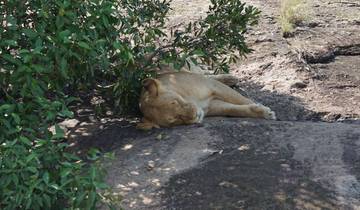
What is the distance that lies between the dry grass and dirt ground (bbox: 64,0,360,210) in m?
0.58

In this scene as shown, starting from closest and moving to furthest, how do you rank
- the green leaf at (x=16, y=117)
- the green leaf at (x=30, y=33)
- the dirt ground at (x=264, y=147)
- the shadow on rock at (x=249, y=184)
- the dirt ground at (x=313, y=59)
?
the green leaf at (x=16, y=117) → the green leaf at (x=30, y=33) → the shadow on rock at (x=249, y=184) → the dirt ground at (x=264, y=147) → the dirt ground at (x=313, y=59)

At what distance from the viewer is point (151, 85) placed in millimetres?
5270

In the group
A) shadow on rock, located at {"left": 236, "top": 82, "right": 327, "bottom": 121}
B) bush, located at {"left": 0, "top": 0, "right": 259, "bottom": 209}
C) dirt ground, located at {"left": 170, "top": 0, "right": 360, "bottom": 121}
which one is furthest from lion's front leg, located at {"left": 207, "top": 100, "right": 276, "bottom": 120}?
bush, located at {"left": 0, "top": 0, "right": 259, "bottom": 209}

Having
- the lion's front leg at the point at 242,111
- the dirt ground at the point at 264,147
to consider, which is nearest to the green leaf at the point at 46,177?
the dirt ground at the point at 264,147

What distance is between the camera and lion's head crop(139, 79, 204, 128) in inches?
207

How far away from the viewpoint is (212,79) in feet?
19.5

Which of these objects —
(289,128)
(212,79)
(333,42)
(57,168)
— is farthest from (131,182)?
(333,42)

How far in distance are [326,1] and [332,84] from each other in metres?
2.50

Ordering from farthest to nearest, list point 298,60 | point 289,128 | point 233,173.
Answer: point 298,60
point 289,128
point 233,173

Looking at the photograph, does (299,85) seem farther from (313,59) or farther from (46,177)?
(46,177)

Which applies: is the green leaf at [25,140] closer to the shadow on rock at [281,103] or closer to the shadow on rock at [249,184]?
the shadow on rock at [249,184]

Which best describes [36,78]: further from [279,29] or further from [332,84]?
[279,29]

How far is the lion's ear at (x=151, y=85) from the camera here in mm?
5266

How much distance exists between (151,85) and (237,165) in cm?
111
